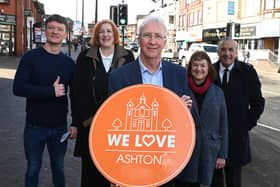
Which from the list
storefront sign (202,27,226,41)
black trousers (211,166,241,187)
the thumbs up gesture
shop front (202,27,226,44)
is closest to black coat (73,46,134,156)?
the thumbs up gesture

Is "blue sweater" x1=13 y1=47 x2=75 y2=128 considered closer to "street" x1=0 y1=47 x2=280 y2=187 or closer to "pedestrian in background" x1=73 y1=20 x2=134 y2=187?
"pedestrian in background" x1=73 y1=20 x2=134 y2=187

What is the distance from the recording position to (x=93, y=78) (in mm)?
2893

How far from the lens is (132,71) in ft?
7.45

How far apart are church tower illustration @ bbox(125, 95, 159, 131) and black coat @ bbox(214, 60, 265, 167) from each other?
4.45 ft

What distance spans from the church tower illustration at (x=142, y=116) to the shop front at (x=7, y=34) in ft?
98.0

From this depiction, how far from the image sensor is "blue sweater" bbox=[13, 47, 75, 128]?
2857mm

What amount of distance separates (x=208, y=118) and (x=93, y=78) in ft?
3.61

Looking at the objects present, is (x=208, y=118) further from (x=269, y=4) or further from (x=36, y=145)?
(x=269, y=4)

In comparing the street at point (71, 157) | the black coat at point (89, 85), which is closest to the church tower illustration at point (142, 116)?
the black coat at point (89, 85)

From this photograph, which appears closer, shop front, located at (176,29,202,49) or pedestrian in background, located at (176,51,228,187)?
pedestrian in background, located at (176,51,228,187)

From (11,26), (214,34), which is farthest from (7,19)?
(214,34)

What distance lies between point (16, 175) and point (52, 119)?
1702 mm

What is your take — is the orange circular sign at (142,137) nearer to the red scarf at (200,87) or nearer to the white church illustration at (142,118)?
the white church illustration at (142,118)

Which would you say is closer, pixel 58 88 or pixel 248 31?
pixel 58 88
